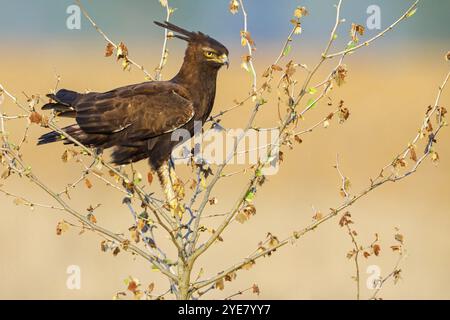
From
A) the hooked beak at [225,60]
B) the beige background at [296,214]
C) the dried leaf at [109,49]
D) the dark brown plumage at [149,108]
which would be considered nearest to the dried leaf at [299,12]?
the dried leaf at [109,49]

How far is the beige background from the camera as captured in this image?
11.6 m

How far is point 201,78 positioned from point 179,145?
59 centimetres

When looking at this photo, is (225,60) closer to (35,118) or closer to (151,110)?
(151,110)

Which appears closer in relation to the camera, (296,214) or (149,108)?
(149,108)

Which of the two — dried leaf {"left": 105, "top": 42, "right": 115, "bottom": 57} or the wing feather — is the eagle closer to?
the wing feather

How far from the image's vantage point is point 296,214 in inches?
542

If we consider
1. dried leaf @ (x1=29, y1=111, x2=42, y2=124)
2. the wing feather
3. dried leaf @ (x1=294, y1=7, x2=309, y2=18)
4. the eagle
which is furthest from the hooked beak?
dried leaf @ (x1=29, y1=111, x2=42, y2=124)

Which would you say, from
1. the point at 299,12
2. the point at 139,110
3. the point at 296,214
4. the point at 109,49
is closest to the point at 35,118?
the point at 109,49

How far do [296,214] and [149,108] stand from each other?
6686 mm

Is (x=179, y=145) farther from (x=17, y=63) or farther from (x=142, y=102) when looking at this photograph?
(x=17, y=63)

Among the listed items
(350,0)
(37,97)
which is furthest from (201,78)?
(350,0)

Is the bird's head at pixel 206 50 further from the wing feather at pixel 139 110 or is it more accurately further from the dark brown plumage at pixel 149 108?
the wing feather at pixel 139 110

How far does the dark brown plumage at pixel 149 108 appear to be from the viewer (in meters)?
7.12

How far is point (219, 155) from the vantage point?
21.1 feet
